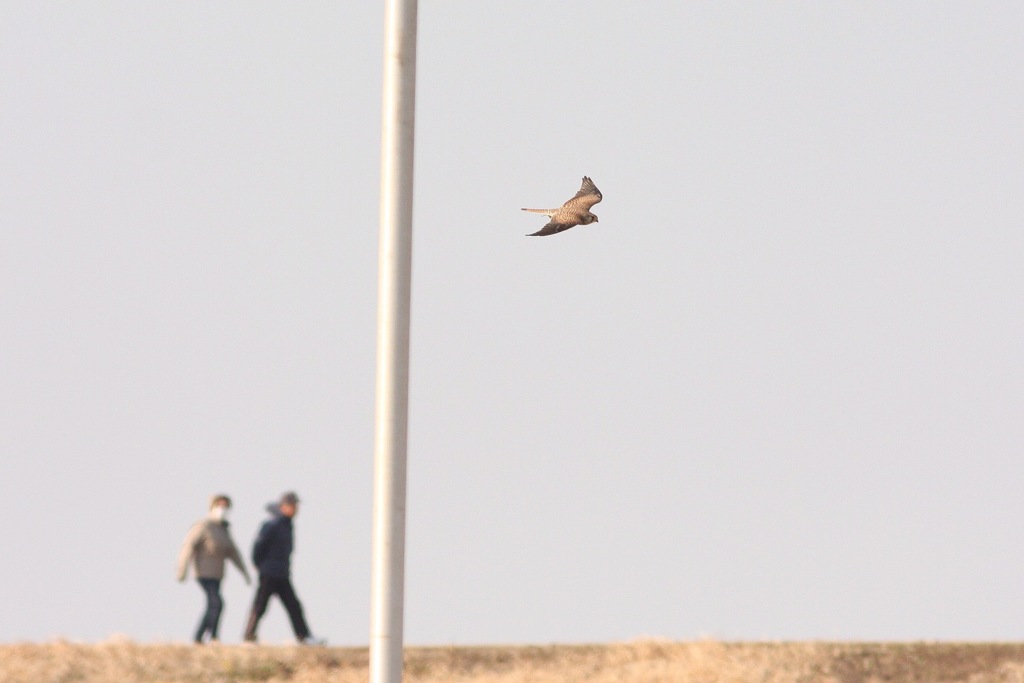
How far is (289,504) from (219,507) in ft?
2.55

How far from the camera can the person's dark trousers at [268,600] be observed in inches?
709

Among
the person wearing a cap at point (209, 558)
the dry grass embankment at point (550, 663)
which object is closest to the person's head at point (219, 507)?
the person wearing a cap at point (209, 558)

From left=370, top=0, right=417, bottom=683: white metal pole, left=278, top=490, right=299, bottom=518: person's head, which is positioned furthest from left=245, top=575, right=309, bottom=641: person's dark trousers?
left=370, top=0, right=417, bottom=683: white metal pole

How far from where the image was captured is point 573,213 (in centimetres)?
1095

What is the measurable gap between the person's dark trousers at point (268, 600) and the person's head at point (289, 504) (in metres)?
0.69

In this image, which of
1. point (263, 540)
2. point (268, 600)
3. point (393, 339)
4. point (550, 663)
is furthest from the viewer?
point (268, 600)

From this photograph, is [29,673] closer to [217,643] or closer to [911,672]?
[217,643]

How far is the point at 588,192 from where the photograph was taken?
443 inches

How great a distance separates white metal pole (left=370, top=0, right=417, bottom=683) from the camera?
10.1 metres

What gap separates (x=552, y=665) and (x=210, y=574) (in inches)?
150

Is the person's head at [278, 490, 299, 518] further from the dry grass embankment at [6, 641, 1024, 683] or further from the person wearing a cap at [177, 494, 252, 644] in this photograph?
the dry grass embankment at [6, 641, 1024, 683]

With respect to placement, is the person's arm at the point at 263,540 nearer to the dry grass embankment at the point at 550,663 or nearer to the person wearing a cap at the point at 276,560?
the person wearing a cap at the point at 276,560

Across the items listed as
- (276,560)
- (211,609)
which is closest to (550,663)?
(276,560)

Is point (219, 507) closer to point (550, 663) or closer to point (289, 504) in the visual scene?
point (289, 504)
